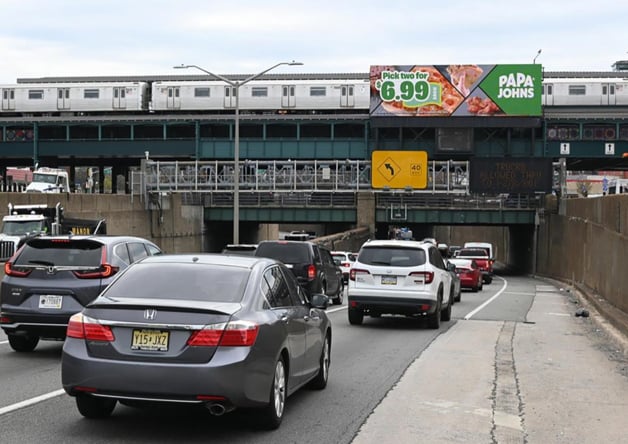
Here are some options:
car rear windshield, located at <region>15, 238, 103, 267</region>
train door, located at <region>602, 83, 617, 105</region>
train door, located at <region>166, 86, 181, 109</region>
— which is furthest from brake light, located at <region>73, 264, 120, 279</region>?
train door, located at <region>602, 83, 617, 105</region>

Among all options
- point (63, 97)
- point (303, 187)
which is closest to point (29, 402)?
point (303, 187)

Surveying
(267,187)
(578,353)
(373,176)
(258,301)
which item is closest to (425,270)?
(578,353)

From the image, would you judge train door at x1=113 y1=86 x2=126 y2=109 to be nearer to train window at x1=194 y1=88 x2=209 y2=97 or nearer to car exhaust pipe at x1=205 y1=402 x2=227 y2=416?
train window at x1=194 y1=88 x2=209 y2=97

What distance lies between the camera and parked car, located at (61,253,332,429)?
6.99 m

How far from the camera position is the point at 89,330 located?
730cm

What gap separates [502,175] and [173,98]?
2624 cm

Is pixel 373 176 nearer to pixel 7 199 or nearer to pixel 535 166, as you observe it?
pixel 535 166

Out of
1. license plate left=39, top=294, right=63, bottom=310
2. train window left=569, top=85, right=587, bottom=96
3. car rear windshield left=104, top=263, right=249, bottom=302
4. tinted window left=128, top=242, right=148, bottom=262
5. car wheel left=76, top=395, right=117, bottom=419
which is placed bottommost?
car wheel left=76, top=395, right=117, bottom=419

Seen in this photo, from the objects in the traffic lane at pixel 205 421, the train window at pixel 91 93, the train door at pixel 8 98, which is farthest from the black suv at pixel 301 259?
the train door at pixel 8 98

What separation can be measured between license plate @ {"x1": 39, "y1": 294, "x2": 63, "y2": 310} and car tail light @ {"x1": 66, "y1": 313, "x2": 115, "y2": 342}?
4.84m

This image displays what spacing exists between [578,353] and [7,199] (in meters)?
29.8

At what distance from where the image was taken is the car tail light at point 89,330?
7.22 meters

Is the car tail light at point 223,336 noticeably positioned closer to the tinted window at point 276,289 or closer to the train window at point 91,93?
the tinted window at point 276,289

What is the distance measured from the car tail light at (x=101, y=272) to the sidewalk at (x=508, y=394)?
14.5ft
